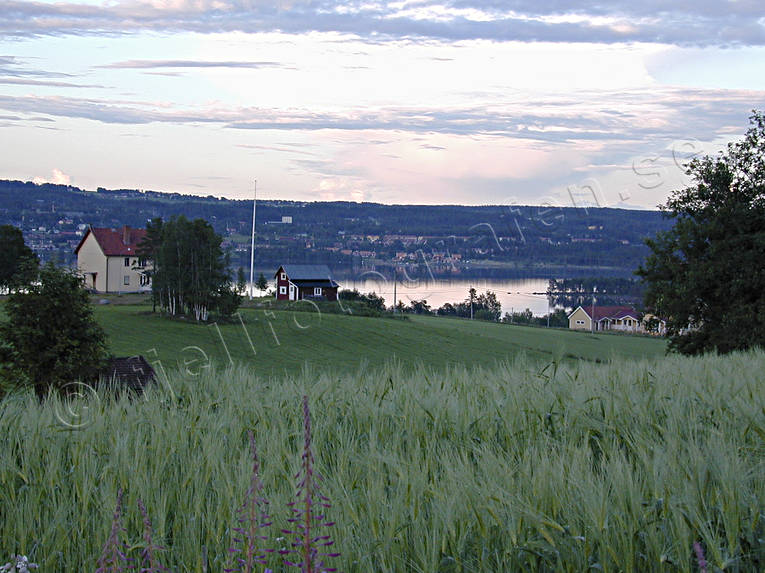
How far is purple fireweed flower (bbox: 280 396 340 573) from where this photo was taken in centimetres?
199

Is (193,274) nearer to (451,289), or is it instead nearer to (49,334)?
(49,334)

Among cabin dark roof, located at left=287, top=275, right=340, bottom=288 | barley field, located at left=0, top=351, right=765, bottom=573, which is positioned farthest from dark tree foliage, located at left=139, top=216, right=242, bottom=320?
barley field, located at left=0, top=351, right=765, bottom=573

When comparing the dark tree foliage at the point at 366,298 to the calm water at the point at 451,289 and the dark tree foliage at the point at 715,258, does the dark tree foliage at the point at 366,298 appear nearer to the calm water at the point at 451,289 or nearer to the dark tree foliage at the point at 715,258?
the calm water at the point at 451,289

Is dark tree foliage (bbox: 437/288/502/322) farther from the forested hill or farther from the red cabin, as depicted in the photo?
the red cabin

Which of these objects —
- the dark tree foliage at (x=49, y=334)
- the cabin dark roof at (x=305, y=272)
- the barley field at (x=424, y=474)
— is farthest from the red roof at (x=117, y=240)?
the barley field at (x=424, y=474)

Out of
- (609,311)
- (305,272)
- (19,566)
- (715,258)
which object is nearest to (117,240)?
(305,272)

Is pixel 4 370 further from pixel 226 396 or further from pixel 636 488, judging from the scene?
pixel 636 488

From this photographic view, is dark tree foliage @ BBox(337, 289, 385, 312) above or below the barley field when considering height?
below

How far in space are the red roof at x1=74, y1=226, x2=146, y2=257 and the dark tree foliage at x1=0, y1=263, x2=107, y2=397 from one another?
251 ft

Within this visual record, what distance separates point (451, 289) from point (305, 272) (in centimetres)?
4043

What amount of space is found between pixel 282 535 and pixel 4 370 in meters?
18.3

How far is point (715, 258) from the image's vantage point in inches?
1161

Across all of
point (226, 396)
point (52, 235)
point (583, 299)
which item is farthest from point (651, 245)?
point (583, 299)

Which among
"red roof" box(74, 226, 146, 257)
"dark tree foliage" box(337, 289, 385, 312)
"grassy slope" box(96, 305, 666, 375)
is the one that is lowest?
"grassy slope" box(96, 305, 666, 375)
